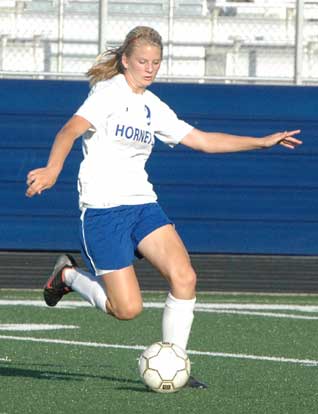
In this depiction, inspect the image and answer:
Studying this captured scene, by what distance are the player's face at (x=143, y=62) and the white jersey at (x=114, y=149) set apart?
112mm

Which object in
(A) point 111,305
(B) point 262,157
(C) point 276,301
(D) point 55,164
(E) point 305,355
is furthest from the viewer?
(B) point 262,157

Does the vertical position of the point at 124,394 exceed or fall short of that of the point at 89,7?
it falls short

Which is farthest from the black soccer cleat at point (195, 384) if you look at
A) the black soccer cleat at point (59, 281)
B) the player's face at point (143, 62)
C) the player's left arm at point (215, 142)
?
the player's face at point (143, 62)

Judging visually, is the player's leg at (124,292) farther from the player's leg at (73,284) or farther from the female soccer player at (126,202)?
the player's leg at (73,284)

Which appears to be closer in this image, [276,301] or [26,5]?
[276,301]

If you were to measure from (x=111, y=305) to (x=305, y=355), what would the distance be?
211 centimetres

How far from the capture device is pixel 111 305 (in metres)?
7.59

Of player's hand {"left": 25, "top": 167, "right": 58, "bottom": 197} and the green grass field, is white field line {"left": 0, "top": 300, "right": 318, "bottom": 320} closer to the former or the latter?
the green grass field

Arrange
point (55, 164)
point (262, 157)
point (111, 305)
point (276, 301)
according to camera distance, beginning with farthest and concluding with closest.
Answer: point (262, 157), point (276, 301), point (111, 305), point (55, 164)

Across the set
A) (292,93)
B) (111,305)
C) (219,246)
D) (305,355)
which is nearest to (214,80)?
(292,93)

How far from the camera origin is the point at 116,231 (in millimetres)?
7508

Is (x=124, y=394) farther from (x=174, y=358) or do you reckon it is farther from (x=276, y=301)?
(x=276, y=301)

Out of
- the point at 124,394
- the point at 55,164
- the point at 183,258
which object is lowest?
the point at 124,394

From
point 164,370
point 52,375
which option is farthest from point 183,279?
point 52,375
